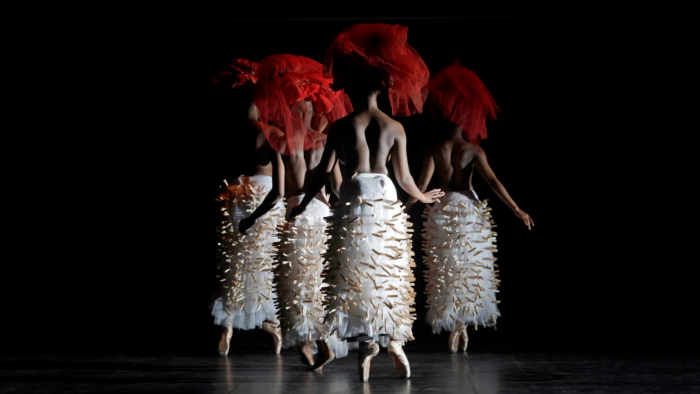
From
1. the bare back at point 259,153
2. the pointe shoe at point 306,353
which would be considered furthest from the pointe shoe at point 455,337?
the bare back at point 259,153

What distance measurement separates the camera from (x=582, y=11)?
498cm

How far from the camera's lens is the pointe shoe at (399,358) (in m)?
3.30

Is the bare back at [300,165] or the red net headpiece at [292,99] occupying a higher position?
the red net headpiece at [292,99]

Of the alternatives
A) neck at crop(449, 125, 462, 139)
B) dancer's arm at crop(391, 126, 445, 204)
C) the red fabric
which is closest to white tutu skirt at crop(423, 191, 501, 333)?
neck at crop(449, 125, 462, 139)

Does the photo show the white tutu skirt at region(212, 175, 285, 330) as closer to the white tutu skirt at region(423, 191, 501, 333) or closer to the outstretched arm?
the outstretched arm

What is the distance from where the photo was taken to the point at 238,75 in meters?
4.22

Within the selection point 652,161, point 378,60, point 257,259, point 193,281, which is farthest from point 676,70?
point 193,281

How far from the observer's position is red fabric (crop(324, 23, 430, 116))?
3.29m

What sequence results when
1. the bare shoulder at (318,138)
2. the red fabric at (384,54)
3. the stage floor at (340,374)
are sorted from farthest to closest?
the bare shoulder at (318,138) < the red fabric at (384,54) < the stage floor at (340,374)

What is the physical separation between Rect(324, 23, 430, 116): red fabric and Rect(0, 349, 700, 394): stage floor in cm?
Result: 135

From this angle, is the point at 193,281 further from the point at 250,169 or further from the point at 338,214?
the point at 338,214

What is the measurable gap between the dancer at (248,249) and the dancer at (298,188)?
1.32 feet

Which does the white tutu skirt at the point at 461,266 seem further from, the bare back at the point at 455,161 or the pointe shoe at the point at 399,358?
the pointe shoe at the point at 399,358

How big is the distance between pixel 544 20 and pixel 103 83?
10.6 ft
